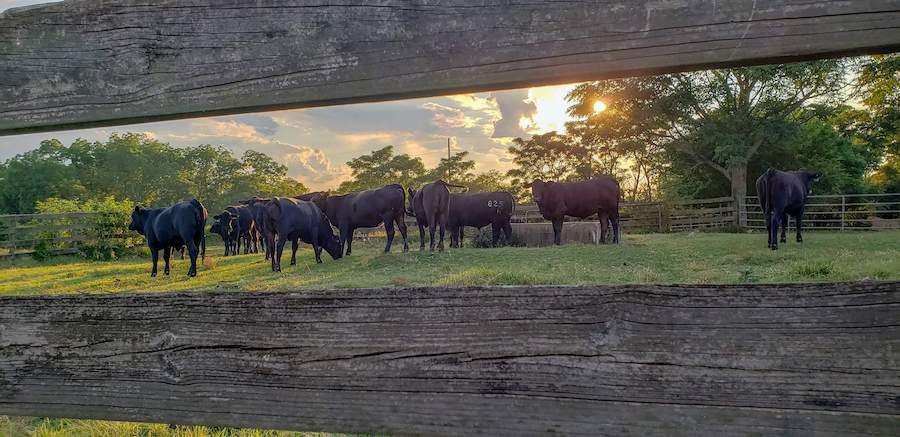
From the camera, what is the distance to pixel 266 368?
130 cm

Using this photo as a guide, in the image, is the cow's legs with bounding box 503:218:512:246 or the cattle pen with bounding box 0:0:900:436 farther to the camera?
the cow's legs with bounding box 503:218:512:246

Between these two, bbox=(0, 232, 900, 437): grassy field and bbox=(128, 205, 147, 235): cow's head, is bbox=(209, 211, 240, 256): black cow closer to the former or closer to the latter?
bbox=(128, 205, 147, 235): cow's head

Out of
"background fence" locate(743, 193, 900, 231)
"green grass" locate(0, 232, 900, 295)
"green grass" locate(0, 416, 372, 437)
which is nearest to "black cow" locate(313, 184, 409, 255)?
"green grass" locate(0, 232, 900, 295)

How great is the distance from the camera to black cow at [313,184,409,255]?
15.0 m

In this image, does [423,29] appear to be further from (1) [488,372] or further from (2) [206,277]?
(2) [206,277]

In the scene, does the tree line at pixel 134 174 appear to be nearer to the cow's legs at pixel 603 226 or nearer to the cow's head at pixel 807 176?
the cow's legs at pixel 603 226

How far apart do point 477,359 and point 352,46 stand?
842mm

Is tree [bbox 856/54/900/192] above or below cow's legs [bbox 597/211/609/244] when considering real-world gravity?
above

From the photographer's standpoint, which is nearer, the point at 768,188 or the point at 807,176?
the point at 768,188

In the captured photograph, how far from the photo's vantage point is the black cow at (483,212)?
17.8 meters

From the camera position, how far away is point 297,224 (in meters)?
12.8

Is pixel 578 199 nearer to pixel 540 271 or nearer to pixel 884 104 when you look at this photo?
pixel 540 271

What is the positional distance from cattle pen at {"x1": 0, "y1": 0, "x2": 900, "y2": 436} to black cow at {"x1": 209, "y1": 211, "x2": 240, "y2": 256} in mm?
19371

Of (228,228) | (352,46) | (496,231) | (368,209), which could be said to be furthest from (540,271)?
(228,228)
